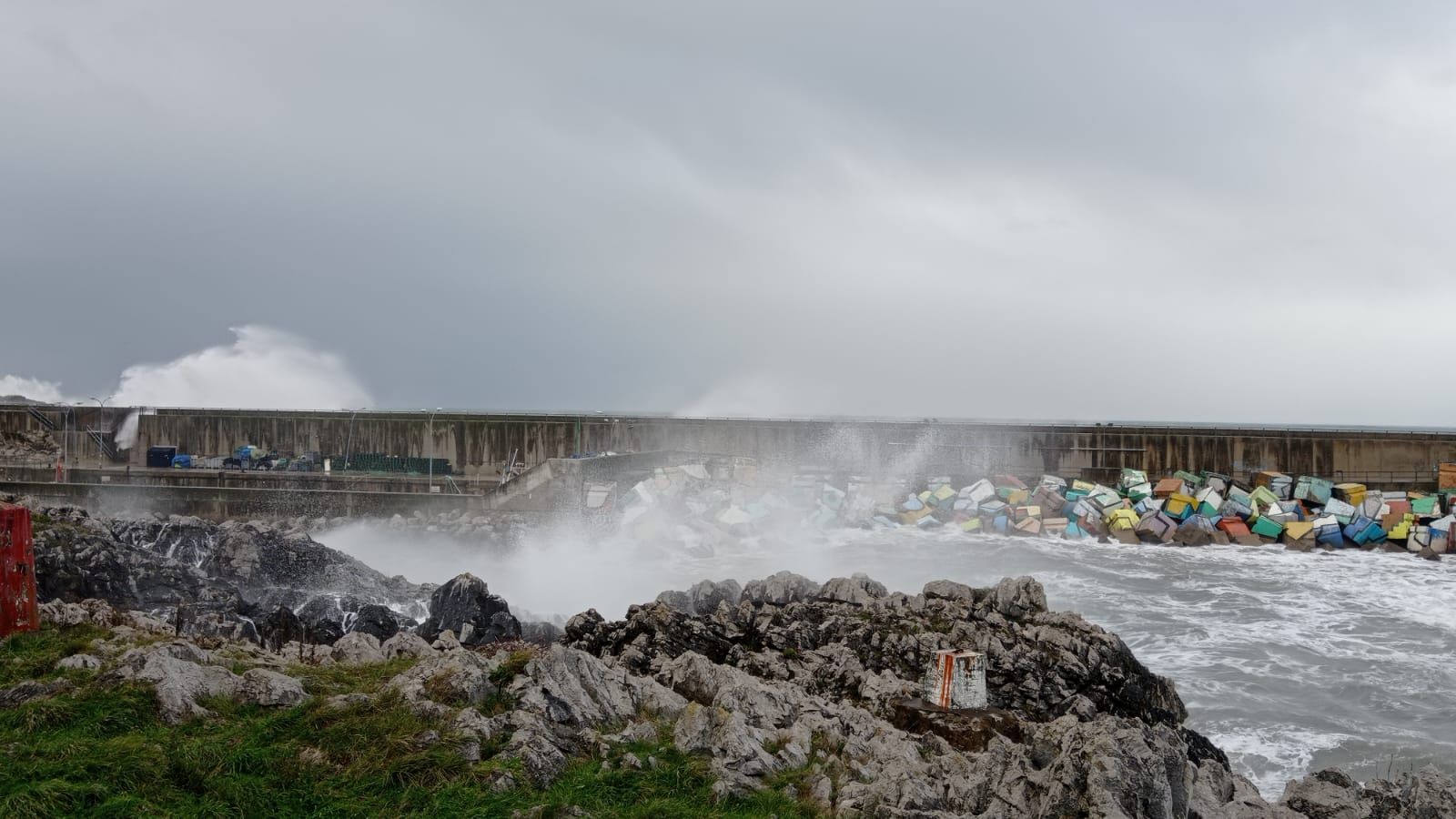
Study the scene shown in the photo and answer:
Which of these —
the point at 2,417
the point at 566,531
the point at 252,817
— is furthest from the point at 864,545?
the point at 2,417

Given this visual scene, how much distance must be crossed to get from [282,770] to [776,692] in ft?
14.8

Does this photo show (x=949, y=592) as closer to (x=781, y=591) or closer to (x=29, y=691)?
(x=781, y=591)

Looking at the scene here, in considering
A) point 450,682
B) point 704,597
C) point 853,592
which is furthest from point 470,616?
point 450,682

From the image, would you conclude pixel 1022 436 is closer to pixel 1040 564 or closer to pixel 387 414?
pixel 1040 564

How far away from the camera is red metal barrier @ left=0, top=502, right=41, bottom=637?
8133mm

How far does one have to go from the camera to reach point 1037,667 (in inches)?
452

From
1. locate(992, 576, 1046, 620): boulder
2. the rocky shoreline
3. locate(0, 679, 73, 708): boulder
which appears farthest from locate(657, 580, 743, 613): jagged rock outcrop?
locate(0, 679, 73, 708): boulder

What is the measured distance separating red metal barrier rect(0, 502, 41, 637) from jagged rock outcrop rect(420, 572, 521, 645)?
619 cm

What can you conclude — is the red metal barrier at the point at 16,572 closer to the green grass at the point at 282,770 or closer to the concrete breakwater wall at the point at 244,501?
the green grass at the point at 282,770

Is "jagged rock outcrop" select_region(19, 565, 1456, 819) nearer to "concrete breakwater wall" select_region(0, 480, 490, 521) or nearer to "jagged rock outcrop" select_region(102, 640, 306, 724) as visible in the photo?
"jagged rock outcrop" select_region(102, 640, 306, 724)

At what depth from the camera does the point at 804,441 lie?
37312 millimetres

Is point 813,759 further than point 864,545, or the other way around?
point 864,545

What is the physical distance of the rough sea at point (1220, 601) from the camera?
41.3 feet

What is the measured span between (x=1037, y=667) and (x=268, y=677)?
9.20 metres
